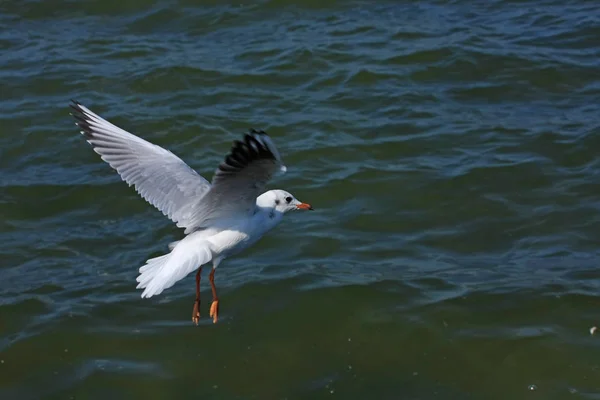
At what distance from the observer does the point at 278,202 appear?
6.06 m

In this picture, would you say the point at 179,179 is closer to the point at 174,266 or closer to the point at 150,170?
the point at 150,170

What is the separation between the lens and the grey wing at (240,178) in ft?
15.8

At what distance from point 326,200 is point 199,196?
231cm

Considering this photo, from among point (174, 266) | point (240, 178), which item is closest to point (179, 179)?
point (174, 266)

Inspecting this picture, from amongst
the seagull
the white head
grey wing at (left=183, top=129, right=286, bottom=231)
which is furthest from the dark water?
grey wing at (left=183, top=129, right=286, bottom=231)

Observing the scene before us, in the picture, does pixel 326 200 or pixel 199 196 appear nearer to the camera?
pixel 199 196

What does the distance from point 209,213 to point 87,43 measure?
5.98 meters

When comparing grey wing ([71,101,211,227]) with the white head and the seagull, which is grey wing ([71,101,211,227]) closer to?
the seagull

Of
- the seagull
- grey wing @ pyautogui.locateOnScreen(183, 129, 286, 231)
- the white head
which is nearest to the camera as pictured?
grey wing @ pyautogui.locateOnScreen(183, 129, 286, 231)

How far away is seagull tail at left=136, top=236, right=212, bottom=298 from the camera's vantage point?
527cm

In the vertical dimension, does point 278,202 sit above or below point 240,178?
below

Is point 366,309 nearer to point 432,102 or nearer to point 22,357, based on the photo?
point 22,357

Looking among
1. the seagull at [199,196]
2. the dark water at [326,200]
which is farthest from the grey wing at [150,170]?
the dark water at [326,200]

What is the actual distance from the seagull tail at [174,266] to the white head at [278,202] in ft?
1.65
